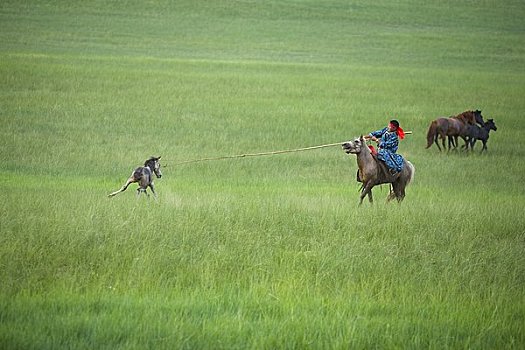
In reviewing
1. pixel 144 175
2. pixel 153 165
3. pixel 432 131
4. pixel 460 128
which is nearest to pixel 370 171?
pixel 153 165

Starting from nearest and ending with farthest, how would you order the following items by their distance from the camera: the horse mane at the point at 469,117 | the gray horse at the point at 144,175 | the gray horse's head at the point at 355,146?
the gray horse at the point at 144,175, the gray horse's head at the point at 355,146, the horse mane at the point at 469,117

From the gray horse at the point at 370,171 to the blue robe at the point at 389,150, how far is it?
0.38ft

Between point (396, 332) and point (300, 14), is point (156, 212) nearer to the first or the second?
point (396, 332)

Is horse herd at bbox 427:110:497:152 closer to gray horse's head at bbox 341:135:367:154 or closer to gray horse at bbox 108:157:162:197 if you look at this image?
gray horse's head at bbox 341:135:367:154

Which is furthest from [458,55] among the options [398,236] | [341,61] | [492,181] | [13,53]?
[398,236]

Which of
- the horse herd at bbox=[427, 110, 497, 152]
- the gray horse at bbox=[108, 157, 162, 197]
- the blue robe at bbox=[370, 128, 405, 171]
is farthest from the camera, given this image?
the horse herd at bbox=[427, 110, 497, 152]

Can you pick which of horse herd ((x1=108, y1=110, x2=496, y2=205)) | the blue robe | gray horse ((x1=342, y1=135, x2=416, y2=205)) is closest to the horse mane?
horse herd ((x1=108, y1=110, x2=496, y2=205))

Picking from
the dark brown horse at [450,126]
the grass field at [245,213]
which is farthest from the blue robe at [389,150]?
the dark brown horse at [450,126]

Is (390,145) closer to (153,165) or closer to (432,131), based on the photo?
(153,165)

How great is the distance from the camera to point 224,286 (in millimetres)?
7223

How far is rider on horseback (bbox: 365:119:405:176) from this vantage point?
12.6 meters

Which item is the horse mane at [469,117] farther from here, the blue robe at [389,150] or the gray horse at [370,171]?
the blue robe at [389,150]

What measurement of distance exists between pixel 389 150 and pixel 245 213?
344cm

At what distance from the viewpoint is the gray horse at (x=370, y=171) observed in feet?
40.3
